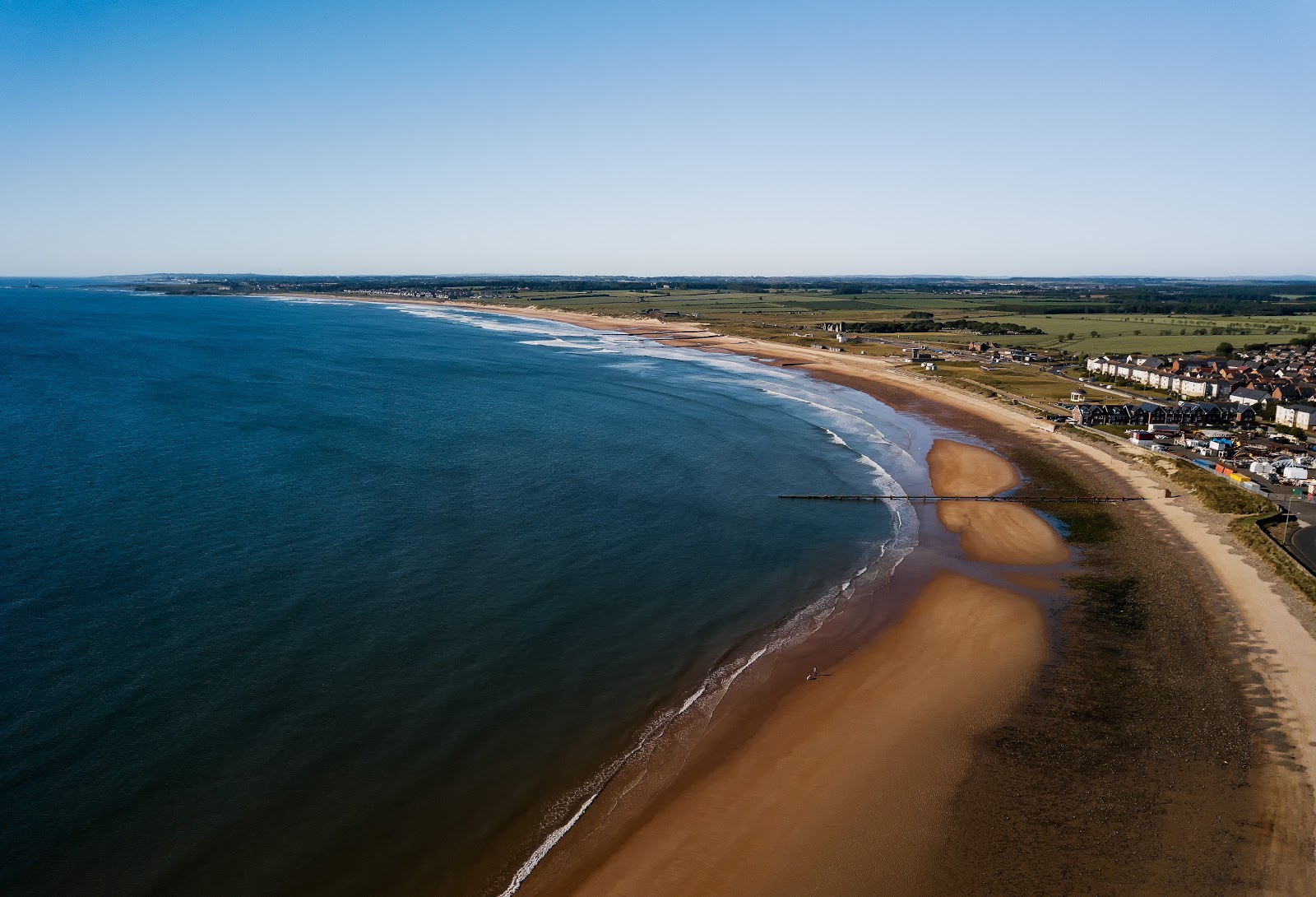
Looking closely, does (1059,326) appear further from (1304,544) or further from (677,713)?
(677,713)

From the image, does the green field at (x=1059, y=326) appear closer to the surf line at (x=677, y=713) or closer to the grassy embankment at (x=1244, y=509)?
the grassy embankment at (x=1244, y=509)

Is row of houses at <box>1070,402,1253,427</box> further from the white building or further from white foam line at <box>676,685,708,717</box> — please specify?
white foam line at <box>676,685,708,717</box>

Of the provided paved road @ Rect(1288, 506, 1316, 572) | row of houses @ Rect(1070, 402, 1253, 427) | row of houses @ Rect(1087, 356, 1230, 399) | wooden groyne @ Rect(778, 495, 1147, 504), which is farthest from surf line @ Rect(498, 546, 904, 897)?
row of houses @ Rect(1087, 356, 1230, 399)

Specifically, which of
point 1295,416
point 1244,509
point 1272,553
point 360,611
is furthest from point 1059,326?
point 360,611

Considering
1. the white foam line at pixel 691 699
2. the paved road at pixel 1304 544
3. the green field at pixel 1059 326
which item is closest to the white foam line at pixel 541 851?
the white foam line at pixel 691 699

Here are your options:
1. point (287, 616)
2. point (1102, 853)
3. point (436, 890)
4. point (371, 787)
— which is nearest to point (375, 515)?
point (287, 616)
